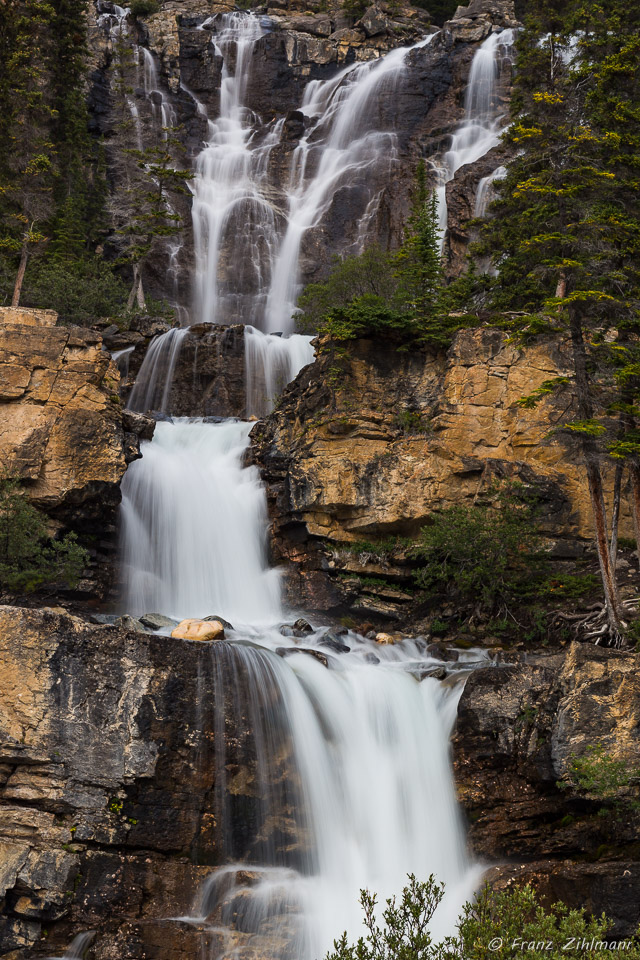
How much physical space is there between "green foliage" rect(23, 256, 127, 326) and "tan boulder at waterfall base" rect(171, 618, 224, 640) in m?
16.2

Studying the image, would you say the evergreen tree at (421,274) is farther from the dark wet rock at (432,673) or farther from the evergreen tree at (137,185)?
the evergreen tree at (137,185)

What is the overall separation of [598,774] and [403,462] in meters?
10.4

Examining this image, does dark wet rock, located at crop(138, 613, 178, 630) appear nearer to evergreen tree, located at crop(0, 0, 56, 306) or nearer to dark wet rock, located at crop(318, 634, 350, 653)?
dark wet rock, located at crop(318, 634, 350, 653)

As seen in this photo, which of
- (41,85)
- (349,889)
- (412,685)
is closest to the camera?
(349,889)

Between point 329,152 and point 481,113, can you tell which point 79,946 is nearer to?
point 329,152

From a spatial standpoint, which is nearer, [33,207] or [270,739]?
[270,739]

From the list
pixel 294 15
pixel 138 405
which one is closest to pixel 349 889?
pixel 138 405

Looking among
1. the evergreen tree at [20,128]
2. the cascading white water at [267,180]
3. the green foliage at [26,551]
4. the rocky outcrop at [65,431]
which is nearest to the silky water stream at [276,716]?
the rocky outcrop at [65,431]

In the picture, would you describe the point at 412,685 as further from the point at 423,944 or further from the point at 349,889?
the point at 423,944

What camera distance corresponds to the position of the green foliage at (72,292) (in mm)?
27781

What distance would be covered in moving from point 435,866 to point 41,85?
36.6 metres

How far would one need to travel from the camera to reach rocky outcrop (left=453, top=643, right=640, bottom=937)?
11000 mm

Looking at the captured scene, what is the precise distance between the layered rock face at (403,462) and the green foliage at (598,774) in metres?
7.94

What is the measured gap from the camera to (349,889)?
11469 mm
